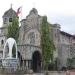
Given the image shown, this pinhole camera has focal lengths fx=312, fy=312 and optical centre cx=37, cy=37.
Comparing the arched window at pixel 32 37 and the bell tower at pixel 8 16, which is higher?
the bell tower at pixel 8 16

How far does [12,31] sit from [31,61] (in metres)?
6.69

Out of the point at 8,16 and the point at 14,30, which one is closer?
the point at 14,30

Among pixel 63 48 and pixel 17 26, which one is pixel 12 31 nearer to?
pixel 17 26

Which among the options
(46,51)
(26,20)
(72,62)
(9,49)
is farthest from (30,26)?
(9,49)

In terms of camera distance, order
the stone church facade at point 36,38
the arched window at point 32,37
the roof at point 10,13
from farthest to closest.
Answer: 1. the roof at point 10,13
2. the arched window at point 32,37
3. the stone church facade at point 36,38

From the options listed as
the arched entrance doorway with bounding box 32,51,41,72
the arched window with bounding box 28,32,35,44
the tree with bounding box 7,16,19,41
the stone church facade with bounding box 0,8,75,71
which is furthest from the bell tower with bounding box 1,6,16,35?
the tree with bounding box 7,16,19,41

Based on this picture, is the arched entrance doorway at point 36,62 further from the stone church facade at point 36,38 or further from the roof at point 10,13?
the roof at point 10,13

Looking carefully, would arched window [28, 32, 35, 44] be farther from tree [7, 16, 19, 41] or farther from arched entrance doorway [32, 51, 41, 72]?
tree [7, 16, 19, 41]

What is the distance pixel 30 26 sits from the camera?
58.1 metres

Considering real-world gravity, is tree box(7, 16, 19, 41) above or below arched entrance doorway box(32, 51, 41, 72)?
above

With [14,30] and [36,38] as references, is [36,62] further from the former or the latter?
[14,30]

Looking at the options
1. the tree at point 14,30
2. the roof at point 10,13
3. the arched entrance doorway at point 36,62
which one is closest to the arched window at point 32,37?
the arched entrance doorway at point 36,62

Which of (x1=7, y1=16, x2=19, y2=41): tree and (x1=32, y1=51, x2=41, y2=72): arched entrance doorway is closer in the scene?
(x1=7, y1=16, x2=19, y2=41): tree

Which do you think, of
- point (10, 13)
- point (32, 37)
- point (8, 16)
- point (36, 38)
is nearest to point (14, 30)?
point (36, 38)
